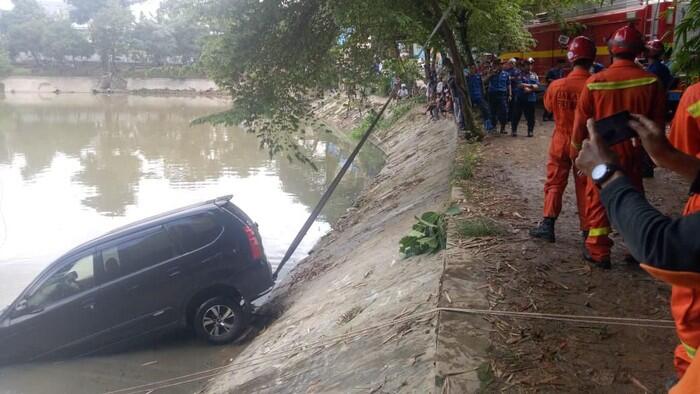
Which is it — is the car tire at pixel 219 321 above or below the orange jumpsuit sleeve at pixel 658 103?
below

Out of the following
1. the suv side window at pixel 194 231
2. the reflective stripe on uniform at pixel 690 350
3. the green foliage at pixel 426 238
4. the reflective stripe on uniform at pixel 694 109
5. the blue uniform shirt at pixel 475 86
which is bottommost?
the suv side window at pixel 194 231

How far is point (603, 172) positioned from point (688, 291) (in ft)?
1.54

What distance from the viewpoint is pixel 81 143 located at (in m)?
28.0

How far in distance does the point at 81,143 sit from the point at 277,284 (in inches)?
859

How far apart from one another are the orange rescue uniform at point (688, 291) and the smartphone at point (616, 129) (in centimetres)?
22

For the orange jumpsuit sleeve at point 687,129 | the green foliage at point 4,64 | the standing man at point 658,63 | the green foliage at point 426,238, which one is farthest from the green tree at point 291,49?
the green foliage at point 4,64

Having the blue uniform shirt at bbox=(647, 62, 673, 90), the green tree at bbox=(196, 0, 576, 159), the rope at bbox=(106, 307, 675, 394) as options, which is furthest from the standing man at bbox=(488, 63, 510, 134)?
the rope at bbox=(106, 307, 675, 394)

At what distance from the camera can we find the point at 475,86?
47.5 ft

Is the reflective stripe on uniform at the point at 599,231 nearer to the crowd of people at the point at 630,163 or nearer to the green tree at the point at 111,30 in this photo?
the crowd of people at the point at 630,163

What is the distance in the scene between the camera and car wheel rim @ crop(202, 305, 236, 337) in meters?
7.85

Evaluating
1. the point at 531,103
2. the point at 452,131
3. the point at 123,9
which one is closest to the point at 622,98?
the point at 531,103

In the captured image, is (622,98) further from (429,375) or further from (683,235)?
(683,235)

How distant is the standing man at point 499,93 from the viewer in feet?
44.2

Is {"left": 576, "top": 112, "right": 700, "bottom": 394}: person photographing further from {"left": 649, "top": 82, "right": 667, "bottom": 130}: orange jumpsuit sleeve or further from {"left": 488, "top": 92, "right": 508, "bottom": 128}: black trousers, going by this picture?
{"left": 488, "top": 92, "right": 508, "bottom": 128}: black trousers
